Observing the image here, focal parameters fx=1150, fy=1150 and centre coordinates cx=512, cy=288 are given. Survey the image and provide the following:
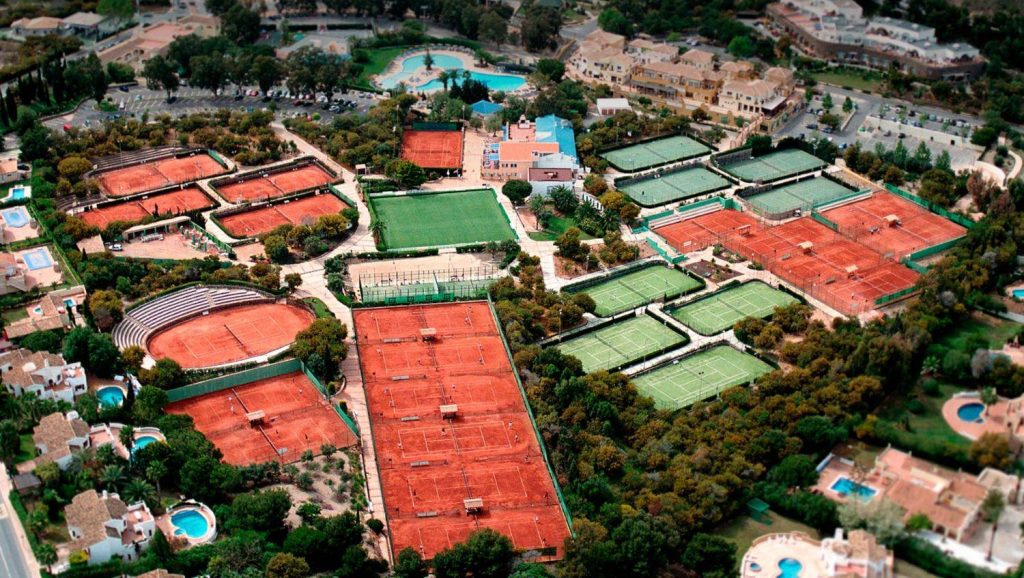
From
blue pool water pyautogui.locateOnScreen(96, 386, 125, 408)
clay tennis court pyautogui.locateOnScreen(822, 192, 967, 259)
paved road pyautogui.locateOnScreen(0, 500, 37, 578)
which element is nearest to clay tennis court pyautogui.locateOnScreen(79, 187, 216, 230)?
blue pool water pyautogui.locateOnScreen(96, 386, 125, 408)

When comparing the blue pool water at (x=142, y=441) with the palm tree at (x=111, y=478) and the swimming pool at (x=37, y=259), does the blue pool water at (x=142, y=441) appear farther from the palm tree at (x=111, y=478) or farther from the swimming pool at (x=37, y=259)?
the swimming pool at (x=37, y=259)

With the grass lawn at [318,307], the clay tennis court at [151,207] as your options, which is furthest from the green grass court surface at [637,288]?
the clay tennis court at [151,207]

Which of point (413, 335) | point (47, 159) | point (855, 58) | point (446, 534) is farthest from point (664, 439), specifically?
point (855, 58)

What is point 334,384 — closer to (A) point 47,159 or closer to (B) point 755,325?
(B) point 755,325

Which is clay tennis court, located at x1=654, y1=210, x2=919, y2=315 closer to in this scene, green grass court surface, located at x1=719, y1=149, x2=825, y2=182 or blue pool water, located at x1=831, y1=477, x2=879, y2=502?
green grass court surface, located at x1=719, y1=149, x2=825, y2=182

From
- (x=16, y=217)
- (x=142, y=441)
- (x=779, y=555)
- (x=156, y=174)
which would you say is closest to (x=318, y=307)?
(x=142, y=441)
